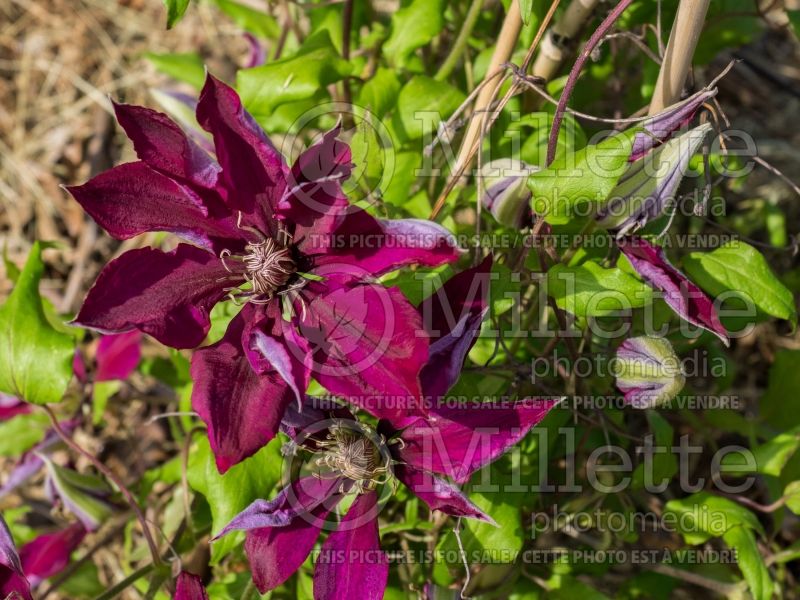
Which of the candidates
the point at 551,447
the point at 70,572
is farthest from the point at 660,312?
the point at 70,572

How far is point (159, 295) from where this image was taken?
2.75ft

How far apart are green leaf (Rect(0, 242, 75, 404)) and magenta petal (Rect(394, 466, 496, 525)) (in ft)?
1.80

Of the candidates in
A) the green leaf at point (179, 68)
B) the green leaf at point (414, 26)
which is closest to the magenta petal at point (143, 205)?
the green leaf at point (414, 26)

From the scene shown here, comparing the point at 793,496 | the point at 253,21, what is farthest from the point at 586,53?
the point at 253,21

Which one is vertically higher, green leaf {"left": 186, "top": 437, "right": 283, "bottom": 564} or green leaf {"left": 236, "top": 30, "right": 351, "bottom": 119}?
green leaf {"left": 236, "top": 30, "right": 351, "bottom": 119}

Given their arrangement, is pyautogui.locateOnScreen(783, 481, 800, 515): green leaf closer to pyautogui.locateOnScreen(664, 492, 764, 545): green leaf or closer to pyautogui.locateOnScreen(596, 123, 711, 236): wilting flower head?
pyautogui.locateOnScreen(664, 492, 764, 545): green leaf

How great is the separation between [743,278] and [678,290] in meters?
0.15

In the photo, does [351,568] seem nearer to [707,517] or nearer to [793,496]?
[707,517]

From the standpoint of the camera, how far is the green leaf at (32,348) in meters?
1.16

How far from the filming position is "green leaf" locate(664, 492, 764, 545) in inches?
43.8

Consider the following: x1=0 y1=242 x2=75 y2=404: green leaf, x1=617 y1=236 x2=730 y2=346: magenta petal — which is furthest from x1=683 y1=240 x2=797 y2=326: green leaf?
x1=0 y1=242 x2=75 y2=404: green leaf

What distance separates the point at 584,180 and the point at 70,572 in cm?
100

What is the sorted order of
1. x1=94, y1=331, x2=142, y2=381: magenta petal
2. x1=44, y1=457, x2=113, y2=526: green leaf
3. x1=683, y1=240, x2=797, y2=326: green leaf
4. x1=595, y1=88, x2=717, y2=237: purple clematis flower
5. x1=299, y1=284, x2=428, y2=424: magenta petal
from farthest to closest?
x1=94, y1=331, x2=142, y2=381: magenta petal → x1=44, y1=457, x2=113, y2=526: green leaf → x1=683, y1=240, x2=797, y2=326: green leaf → x1=595, y1=88, x2=717, y2=237: purple clematis flower → x1=299, y1=284, x2=428, y2=424: magenta petal

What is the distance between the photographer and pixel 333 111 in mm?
1273
